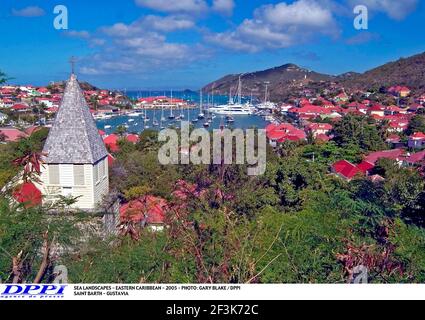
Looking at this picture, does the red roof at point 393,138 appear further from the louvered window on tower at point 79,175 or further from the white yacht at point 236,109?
the louvered window on tower at point 79,175

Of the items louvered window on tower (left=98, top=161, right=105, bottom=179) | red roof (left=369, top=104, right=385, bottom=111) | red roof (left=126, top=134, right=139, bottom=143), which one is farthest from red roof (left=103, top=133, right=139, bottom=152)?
red roof (left=369, top=104, right=385, bottom=111)

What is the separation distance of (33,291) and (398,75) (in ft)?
22.3

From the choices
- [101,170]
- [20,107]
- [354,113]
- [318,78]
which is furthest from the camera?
[354,113]

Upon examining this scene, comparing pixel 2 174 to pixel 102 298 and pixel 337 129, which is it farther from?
pixel 337 129

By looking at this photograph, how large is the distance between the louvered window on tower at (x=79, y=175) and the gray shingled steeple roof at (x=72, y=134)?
0.19 feet

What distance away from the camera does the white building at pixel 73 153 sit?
4664 millimetres

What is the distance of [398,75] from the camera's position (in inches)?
275

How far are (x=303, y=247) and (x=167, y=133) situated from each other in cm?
458

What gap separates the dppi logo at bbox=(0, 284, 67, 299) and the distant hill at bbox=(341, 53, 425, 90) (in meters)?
4.03

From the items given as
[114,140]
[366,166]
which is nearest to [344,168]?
[366,166]

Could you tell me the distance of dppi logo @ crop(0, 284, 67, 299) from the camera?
1.51 metres

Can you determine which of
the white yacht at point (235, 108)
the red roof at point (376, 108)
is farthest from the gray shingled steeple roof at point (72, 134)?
the red roof at point (376, 108)

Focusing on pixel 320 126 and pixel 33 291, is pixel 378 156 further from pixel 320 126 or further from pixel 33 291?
pixel 33 291

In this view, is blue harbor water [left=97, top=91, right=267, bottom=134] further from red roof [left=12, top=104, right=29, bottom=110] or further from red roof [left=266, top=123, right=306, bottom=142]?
red roof [left=12, top=104, right=29, bottom=110]
